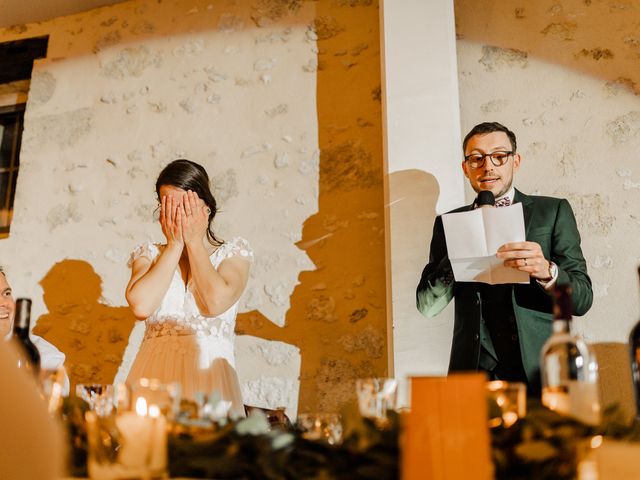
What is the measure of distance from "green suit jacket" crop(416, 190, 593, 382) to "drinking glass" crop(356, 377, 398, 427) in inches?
40.1

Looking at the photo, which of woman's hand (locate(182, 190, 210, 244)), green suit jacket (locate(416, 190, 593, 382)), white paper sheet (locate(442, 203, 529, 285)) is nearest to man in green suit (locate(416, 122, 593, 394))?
green suit jacket (locate(416, 190, 593, 382))

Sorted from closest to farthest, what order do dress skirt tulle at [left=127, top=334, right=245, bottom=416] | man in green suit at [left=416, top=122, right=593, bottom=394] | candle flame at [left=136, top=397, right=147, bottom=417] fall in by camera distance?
candle flame at [left=136, top=397, right=147, bottom=417] → man in green suit at [left=416, top=122, right=593, bottom=394] → dress skirt tulle at [left=127, top=334, right=245, bottom=416]

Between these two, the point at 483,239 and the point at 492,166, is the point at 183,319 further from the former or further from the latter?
the point at 492,166

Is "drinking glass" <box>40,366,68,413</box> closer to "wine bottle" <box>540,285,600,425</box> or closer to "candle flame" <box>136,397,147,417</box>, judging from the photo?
"candle flame" <box>136,397,147,417</box>

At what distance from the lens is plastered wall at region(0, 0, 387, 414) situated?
3.22 metres

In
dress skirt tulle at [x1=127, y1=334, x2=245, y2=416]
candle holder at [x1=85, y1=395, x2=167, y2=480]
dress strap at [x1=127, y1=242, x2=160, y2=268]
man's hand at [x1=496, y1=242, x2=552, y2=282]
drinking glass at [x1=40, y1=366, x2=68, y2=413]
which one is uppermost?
dress strap at [x1=127, y1=242, x2=160, y2=268]

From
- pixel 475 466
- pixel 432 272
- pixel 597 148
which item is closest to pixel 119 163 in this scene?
pixel 432 272

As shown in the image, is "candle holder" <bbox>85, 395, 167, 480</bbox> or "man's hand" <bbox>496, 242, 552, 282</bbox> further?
"man's hand" <bbox>496, 242, 552, 282</bbox>

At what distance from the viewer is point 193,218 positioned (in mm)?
2371

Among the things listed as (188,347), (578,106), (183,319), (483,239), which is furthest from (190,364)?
(578,106)

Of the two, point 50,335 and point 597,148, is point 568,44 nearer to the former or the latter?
point 597,148

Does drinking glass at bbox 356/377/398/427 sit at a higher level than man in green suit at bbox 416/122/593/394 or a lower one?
lower

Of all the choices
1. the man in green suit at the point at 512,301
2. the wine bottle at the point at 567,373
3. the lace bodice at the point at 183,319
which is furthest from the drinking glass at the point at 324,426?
the lace bodice at the point at 183,319

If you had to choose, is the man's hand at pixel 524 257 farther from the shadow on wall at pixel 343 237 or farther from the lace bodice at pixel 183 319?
the shadow on wall at pixel 343 237
